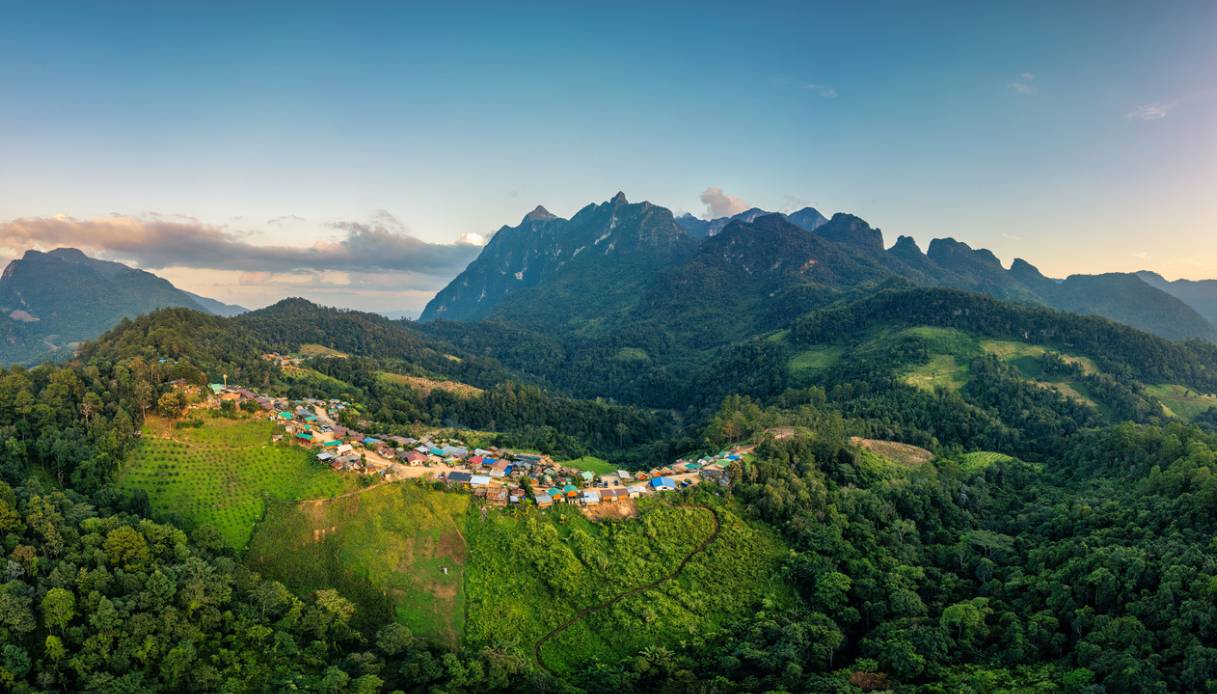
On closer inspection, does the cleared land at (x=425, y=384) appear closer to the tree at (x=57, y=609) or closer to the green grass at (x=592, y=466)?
the green grass at (x=592, y=466)

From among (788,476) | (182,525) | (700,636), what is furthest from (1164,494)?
(182,525)

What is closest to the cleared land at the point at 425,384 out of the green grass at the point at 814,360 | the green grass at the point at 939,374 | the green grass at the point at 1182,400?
the green grass at the point at 814,360

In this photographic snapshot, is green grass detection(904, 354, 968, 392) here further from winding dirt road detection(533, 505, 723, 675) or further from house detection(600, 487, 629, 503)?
house detection(600, 487, 629, 503)

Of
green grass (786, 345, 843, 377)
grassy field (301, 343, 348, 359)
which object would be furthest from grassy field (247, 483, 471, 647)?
grassy field (301, 343, 348, 359)

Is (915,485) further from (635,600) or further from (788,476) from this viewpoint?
(635,600)

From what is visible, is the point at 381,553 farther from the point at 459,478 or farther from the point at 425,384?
the point at 425,384

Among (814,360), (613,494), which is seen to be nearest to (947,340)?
(814,360)
